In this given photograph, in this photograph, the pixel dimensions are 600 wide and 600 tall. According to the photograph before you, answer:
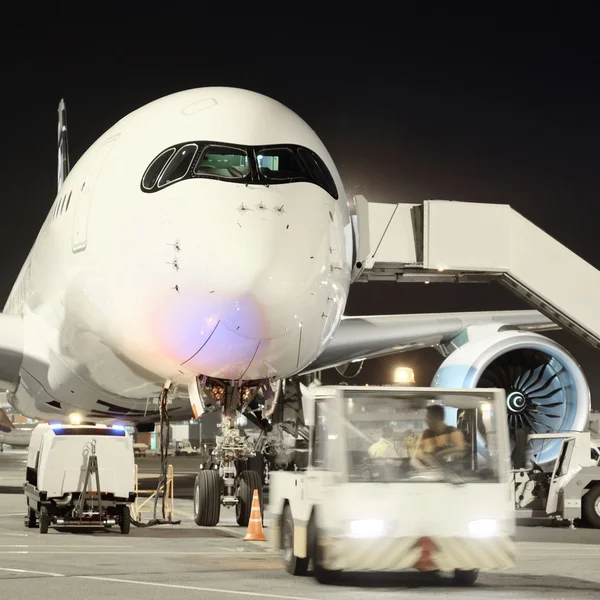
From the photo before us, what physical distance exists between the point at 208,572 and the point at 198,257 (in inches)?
118

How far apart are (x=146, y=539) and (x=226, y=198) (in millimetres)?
3609

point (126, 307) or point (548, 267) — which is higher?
point (548, 267)

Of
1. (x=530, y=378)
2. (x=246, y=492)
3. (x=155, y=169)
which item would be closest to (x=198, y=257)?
(x=155, y=169)

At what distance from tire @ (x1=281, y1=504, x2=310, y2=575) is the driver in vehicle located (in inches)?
46.7

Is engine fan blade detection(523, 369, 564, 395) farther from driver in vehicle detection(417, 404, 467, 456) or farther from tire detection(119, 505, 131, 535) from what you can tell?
driver in vehicle detection(417, 404, 467, 456)

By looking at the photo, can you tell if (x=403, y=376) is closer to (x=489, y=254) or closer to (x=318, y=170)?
(x=318, y=170)

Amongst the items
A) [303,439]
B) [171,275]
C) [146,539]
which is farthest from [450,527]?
[303,439]

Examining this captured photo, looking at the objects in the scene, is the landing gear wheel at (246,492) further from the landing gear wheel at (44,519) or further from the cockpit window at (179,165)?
the cockpit window at (179,165)

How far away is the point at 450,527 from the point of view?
8.21m

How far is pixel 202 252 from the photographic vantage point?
411 inches

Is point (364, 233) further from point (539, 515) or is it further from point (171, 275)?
point (539, 515)

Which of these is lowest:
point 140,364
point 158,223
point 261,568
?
point 261,568

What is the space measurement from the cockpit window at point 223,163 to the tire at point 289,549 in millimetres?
3316

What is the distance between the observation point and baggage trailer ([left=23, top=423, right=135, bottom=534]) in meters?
12.6
